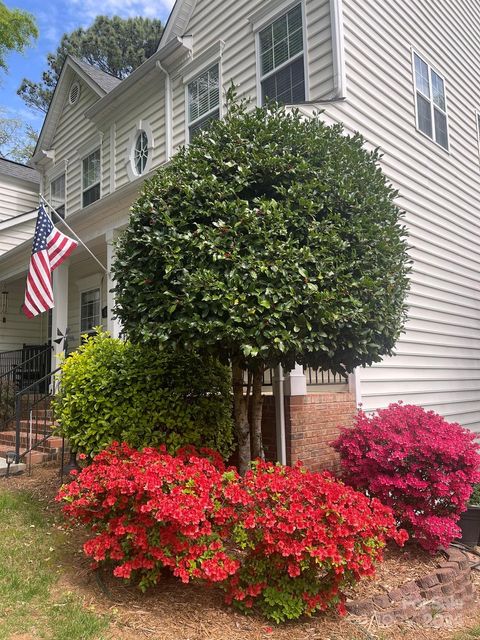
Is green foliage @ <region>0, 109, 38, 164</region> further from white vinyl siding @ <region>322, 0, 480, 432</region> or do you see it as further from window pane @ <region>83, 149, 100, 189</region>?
white vinyl siding @ <region>322, 0, 480, 432</region>

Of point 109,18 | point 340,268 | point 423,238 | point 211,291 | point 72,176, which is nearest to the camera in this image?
point 211,291

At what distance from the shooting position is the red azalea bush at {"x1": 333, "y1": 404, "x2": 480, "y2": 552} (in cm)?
456

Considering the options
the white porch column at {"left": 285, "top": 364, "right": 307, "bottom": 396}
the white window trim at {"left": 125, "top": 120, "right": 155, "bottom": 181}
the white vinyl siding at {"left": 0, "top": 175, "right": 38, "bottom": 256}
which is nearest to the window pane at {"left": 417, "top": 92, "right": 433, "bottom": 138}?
the white window trim at {"left": 125, "top": 120, "right": 155, "bottom": 181}

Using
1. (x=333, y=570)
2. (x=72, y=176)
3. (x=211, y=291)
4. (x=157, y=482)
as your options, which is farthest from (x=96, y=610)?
(x=72, y=176)

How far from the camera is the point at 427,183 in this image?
9.16 m

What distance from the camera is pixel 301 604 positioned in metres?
3.43

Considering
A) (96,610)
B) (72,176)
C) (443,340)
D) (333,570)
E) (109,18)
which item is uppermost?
(109,18)

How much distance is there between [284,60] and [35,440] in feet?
22.7

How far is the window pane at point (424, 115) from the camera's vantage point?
9.30 metres

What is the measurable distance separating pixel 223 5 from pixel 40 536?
886cm

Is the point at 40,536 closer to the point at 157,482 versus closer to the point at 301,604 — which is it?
the point at 157,482

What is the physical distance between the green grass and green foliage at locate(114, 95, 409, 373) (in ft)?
6.25

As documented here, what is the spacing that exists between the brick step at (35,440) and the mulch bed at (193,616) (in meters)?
3.61

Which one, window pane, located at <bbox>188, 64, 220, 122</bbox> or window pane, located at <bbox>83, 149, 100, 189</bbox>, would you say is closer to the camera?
window pane, located at <bbox>188, 64, 220, 122</bbox>
